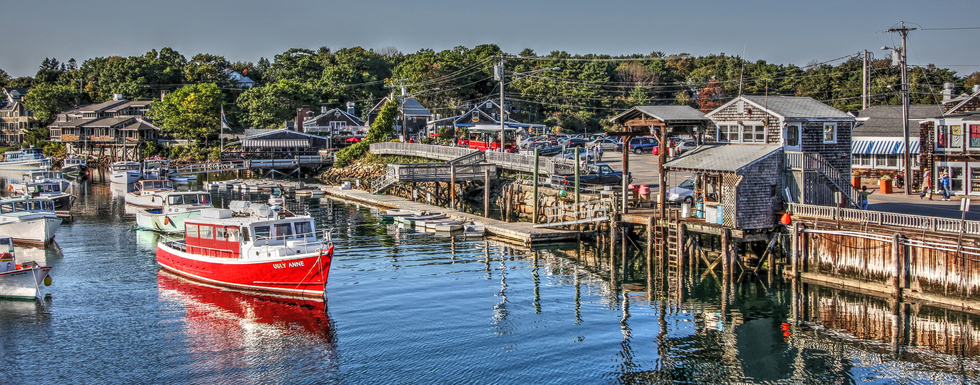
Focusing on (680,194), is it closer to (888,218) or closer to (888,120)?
(888,218)

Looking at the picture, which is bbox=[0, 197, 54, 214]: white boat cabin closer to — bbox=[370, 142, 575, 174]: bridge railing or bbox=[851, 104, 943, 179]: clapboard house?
bbox=[370, 142, 575, 174]: bridge railing

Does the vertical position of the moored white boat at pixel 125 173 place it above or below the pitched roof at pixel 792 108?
below

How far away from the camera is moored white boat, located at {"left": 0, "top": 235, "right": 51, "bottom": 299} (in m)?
31.1

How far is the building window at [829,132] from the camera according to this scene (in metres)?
36.7

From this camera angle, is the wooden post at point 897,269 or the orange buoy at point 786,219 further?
the orange buoy at point 786,219

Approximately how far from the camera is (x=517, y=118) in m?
114

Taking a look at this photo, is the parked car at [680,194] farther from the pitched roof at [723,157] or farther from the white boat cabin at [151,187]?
the white boat cabin at [151,187]

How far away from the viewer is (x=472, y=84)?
4766 inches

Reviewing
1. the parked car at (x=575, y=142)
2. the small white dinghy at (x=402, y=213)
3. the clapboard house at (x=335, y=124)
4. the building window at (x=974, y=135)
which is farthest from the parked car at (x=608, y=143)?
the building window at (x=974, y=135)

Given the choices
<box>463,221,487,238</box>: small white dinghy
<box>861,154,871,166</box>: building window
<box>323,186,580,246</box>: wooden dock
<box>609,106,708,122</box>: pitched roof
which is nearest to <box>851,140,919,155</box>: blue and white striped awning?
<box>861,154,871,166</box>: building window

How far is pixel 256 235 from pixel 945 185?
39.2 m

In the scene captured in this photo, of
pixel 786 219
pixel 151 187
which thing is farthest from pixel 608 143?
pixel 786 219

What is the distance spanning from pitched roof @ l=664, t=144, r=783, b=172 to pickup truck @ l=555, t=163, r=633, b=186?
13403 millimetres

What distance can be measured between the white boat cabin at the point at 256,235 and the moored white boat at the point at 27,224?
16.3 metres
